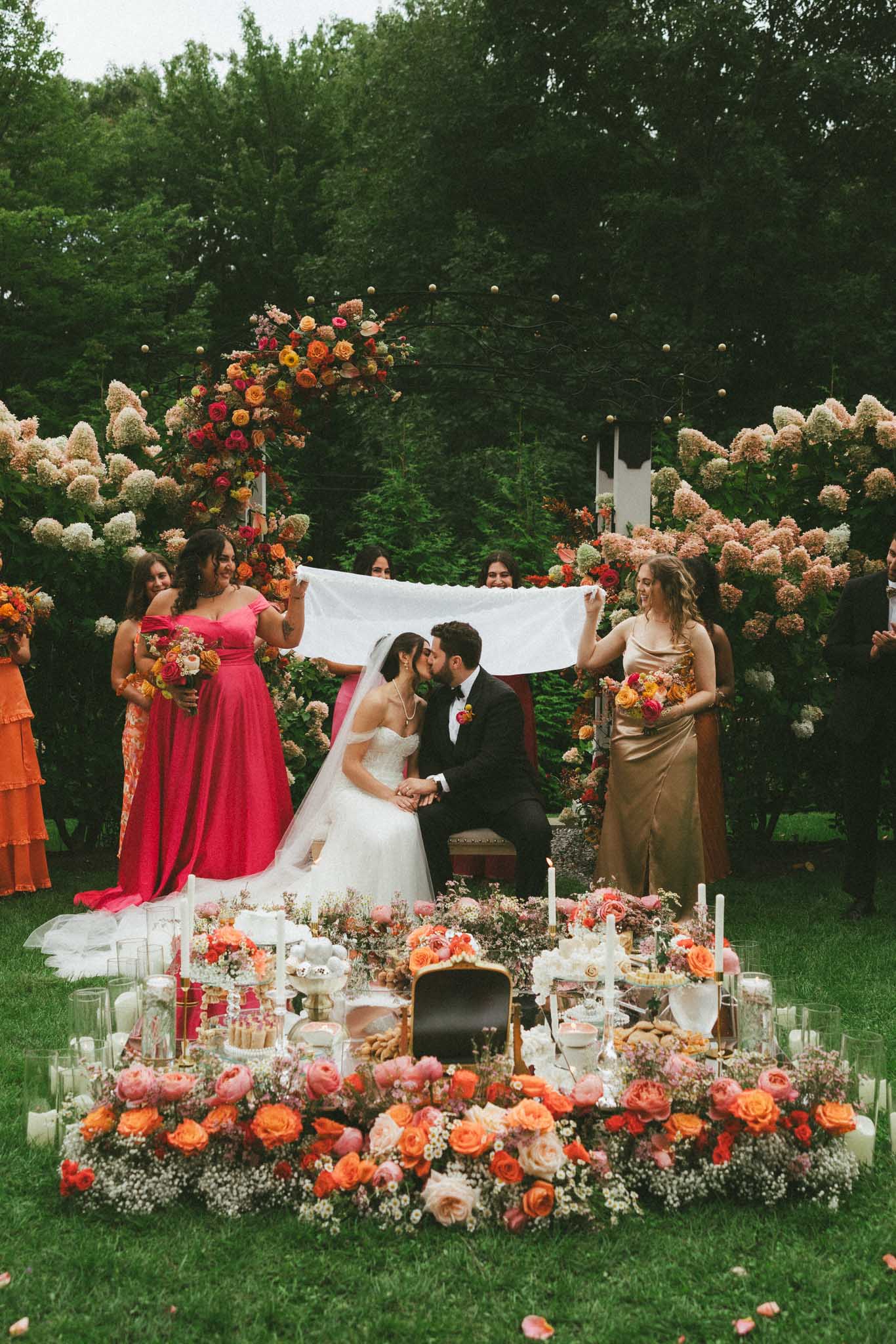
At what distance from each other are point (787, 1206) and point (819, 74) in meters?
18.8

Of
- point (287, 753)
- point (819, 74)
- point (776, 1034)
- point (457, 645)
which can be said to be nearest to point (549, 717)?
point (287, 753)

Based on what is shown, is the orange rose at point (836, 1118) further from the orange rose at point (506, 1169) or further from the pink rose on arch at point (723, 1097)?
the orange rose at point (506, 1169)

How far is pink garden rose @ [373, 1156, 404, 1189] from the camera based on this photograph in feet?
11.3

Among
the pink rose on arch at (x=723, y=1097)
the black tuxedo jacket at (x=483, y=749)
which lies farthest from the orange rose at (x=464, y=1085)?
the black tuxedo jacket at (x=483, y=749)

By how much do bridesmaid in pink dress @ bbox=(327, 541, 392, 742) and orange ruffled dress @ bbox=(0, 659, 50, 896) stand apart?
190 centimetres

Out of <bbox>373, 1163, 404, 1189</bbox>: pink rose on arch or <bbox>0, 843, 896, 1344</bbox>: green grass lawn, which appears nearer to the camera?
<bbox>0, 843, 896, 1344</bbox>: green grass lawn

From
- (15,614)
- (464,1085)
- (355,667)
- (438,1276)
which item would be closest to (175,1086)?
(464,1085)

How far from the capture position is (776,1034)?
171 inches

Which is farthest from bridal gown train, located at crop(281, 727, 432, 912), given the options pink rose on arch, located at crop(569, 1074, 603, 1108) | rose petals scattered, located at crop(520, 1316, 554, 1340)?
rose petals scattered, located at crop(520, 1316, 554, 1340)

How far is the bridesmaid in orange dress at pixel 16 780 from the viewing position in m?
7.86

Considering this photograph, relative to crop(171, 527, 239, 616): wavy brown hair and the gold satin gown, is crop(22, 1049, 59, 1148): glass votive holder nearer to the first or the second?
the gold satin gown

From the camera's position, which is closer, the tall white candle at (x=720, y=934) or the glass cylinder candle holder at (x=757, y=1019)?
the tall white candle at (x=720, y=934)

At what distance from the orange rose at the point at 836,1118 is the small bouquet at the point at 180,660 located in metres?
4.09

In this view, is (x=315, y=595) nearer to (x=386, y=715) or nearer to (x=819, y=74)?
(x=386, y=715)
